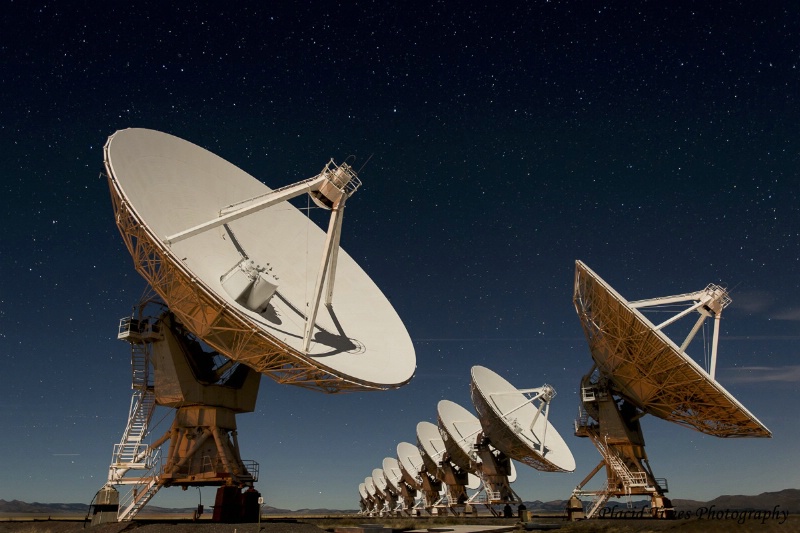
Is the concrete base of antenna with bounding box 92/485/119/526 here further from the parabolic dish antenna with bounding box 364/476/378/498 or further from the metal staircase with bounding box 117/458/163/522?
the parabolic dish antenna with bounding box 364/476/378/498

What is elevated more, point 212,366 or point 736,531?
point 212,366

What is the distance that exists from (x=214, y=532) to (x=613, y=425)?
1941 centimetres

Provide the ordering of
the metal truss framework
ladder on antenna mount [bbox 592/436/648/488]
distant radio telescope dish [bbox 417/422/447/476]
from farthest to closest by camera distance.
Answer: distant radio telescope dish [bbox 417/422/447/476] < ladder on antenna mount [bbox 592/436/648/488] < the metal truss framework

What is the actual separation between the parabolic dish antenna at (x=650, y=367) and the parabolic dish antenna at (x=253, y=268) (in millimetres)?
8402

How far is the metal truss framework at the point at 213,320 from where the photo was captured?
1834 centimetres

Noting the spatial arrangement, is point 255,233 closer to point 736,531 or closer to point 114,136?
point 114,136

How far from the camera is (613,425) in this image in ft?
99.1

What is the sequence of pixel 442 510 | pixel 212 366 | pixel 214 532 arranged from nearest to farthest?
1. pixel 214 532
2. pixel 212 366
3. pixel 442 510

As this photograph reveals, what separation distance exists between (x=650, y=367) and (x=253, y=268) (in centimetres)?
1642

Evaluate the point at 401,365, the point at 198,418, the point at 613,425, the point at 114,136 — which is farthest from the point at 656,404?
the point at 114,136

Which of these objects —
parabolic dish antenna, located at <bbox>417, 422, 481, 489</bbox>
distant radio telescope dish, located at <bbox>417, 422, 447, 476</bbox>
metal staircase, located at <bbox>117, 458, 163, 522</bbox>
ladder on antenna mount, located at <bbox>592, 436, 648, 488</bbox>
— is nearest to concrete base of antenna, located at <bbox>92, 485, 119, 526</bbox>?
metal staircase, located at <bbox>117, 458, 163, 522</bbox>

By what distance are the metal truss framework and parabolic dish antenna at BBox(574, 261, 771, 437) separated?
437 inches

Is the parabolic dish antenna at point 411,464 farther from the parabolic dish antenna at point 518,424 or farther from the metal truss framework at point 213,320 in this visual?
the metal truss framework at point 213,320

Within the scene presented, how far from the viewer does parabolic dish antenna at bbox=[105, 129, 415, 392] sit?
747 inches
